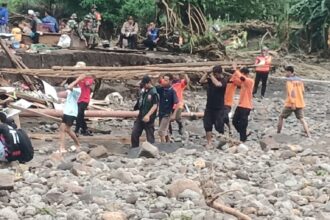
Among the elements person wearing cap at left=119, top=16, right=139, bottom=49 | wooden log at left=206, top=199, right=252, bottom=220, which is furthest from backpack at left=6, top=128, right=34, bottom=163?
person wearing cap at left=119, top=16, right=139, bottom=49

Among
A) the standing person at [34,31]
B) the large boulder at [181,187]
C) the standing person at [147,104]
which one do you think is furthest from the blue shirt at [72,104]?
the standing person at [34,31]

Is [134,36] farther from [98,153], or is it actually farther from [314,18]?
[98,153]

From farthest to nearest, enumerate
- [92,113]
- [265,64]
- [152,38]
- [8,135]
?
1. [152,38]
2. [265,64]
3. [92,113]
4. [8,135]

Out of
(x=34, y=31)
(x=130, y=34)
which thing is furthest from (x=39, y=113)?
(x=130, y=34)

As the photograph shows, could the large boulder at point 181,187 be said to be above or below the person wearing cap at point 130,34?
above

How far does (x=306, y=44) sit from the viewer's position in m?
31.5

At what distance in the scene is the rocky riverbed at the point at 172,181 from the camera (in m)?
8.73

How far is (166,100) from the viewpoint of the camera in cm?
1388

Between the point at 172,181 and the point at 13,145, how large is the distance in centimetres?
250

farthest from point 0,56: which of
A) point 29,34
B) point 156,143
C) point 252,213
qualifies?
point 252,213

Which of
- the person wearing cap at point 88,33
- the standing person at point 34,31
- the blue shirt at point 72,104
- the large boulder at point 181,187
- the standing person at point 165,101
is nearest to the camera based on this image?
the large boulder at point 181,187

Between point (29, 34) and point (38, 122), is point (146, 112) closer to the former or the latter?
point (38, 122)

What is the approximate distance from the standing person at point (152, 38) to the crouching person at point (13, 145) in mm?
16670

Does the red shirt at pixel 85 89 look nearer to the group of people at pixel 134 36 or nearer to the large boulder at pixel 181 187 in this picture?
the large boulder at pixel 181 187
